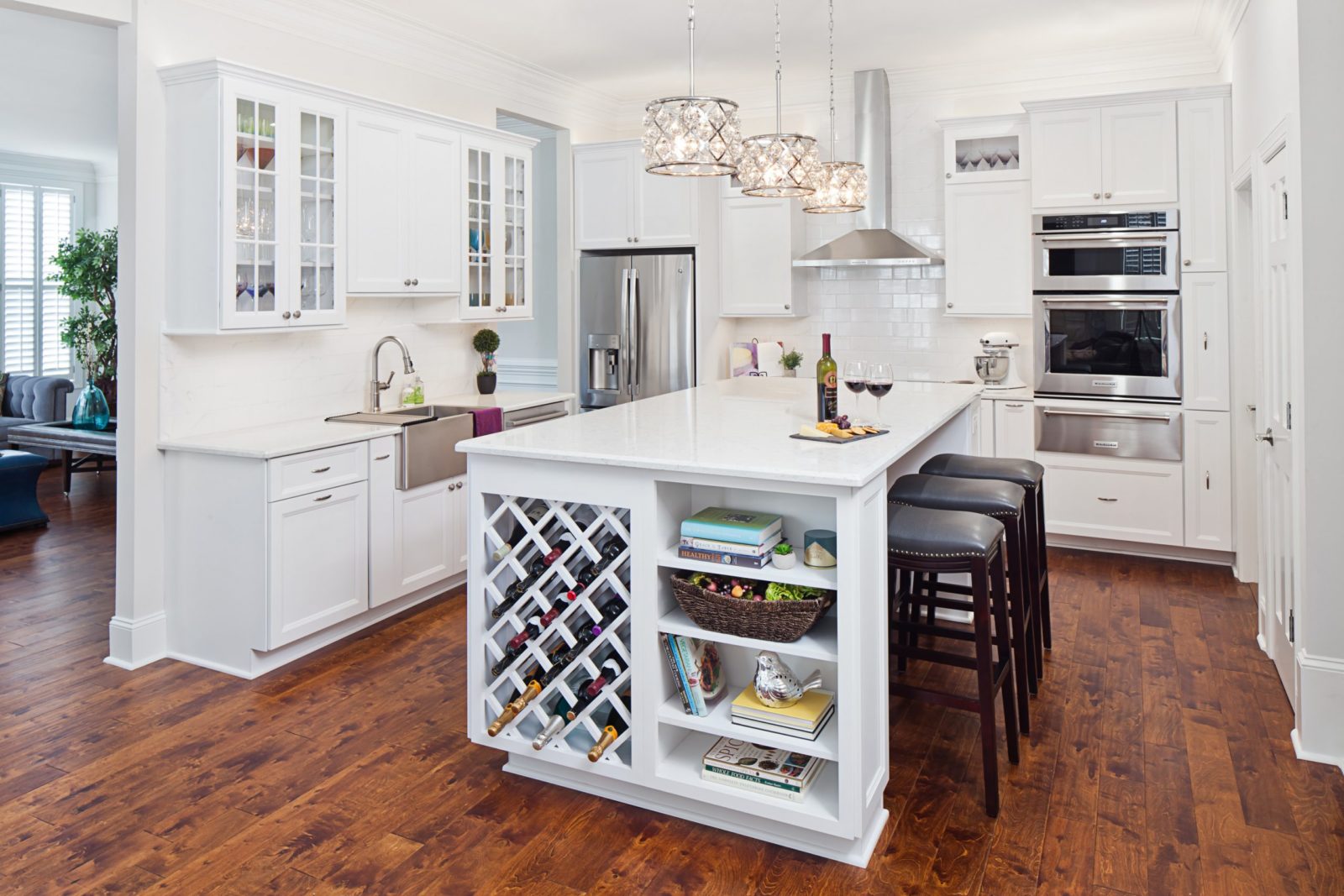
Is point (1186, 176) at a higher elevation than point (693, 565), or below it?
higher

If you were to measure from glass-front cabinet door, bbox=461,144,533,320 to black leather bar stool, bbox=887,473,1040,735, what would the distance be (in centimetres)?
270

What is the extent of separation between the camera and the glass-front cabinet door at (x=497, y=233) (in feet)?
16.2

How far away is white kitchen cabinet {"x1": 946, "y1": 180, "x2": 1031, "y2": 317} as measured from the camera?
5359mm

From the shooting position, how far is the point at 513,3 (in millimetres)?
4512

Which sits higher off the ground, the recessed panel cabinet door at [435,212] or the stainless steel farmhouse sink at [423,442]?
the recessed panel cabinet door at [435,212]

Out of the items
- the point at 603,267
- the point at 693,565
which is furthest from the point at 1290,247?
the point at 603,267

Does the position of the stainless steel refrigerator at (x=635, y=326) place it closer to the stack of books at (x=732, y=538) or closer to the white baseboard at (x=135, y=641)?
the white baseboard at (x=135, y=641)

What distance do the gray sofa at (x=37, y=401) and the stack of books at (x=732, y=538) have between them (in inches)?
290

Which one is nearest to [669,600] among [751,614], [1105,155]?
[751,614]

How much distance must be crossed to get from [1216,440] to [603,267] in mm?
3744

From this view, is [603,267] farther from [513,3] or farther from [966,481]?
[966,481]

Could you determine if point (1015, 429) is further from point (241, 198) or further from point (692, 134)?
point (241, 198)

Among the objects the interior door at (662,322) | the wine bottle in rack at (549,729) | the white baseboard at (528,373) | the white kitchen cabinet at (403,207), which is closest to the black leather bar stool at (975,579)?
the wine bottle in rack at (549,729)

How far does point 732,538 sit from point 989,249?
378cm
